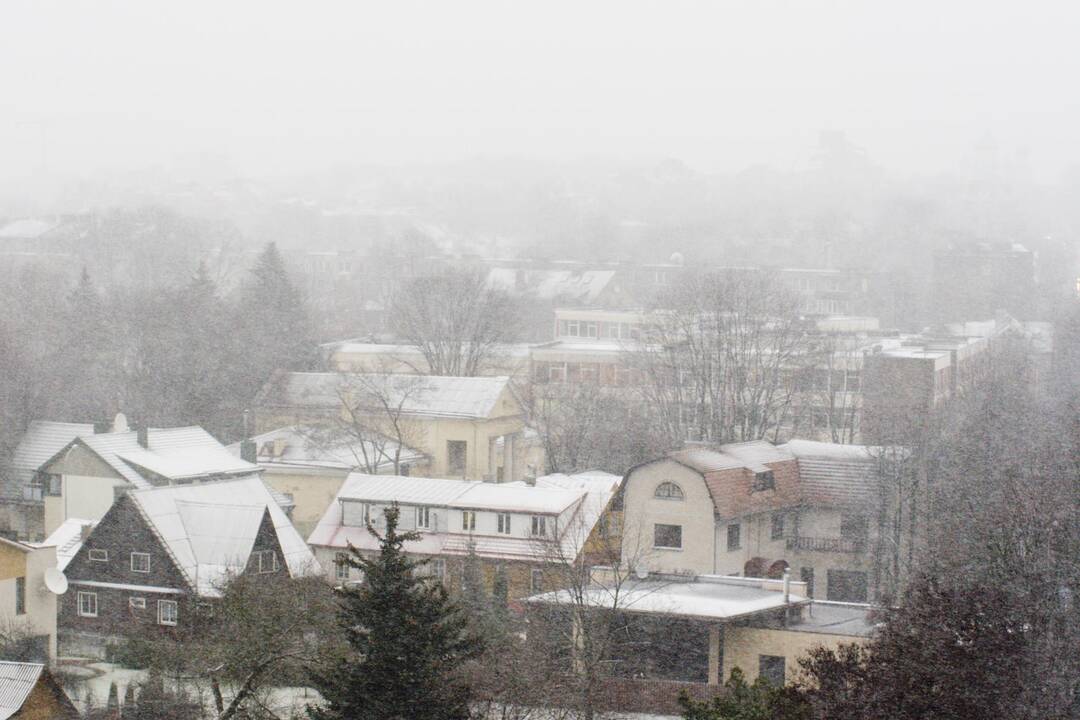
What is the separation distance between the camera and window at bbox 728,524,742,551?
1947cm

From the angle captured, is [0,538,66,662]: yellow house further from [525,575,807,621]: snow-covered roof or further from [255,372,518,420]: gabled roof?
[255,372,518,420]: gabled roof

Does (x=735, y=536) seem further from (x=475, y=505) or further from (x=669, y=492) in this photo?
(x=475, y=505)

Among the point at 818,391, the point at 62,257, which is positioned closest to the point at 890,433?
the point at 818,391

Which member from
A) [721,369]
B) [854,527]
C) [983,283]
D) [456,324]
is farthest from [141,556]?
[983,283]

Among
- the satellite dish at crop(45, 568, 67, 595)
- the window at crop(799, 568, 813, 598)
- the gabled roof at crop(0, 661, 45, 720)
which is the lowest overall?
the window at crop(799, 568, 813, 598)

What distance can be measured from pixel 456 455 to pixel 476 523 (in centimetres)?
741

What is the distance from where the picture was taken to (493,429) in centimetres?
2683

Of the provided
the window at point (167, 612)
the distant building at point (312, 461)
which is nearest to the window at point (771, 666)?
the window at point (167, 612)

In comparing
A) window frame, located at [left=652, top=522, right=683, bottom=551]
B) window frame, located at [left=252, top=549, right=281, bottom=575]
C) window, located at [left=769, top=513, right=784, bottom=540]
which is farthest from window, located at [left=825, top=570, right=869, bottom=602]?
window frame, located at [left=252, top=549, right=281, bottom=575]

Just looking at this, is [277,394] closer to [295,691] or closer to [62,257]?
[295,691]

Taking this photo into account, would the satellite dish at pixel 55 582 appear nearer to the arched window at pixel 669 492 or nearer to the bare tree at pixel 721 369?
the arched window at pixel 669 492

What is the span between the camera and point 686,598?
16.2 m

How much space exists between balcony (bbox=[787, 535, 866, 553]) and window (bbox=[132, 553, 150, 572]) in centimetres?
760

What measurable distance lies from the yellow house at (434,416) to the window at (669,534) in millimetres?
6727
